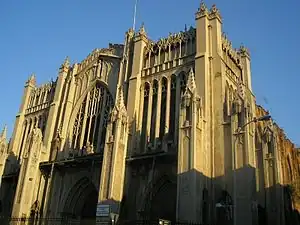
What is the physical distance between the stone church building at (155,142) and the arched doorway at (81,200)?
77mm

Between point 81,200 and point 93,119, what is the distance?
22.4ft

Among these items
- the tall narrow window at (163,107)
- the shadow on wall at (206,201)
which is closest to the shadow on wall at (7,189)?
the shadow on wall at (206,201)

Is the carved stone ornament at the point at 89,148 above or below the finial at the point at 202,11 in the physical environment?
below

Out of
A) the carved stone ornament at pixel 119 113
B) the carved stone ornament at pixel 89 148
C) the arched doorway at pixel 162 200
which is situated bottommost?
the arched doorway at pixel 162 200

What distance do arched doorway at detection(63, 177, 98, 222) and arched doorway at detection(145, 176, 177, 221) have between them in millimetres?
5975

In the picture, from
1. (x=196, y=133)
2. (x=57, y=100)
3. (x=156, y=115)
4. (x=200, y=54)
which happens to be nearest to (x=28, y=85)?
(x=57, y=100)

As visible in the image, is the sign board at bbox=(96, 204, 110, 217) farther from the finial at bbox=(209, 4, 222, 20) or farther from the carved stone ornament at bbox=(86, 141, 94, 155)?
the finial at bbox=(209, 4, 222, 20)

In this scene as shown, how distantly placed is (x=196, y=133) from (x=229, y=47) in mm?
11196

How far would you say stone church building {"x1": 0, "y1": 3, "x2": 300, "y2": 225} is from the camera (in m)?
22.3

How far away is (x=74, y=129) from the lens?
108 feet

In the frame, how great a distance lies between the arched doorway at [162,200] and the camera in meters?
24.3

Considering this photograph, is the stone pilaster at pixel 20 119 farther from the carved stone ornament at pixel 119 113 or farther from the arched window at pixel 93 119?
the carved stone ornament at pixel 119 113

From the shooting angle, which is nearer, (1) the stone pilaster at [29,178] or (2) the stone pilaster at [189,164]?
(2) the stone pilaster at [189,164]

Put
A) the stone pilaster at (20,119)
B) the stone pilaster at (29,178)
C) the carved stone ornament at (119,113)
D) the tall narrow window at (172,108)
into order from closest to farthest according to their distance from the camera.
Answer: the carved stone ornament at (119,113)
the tall narrow window at (172,108)
the stone pilaster at (29,178)
the stone pilaster at (20,119)
